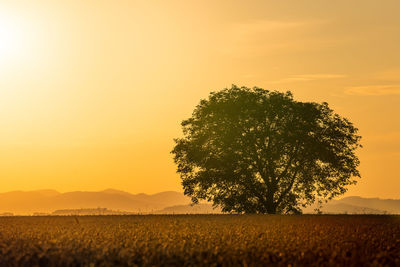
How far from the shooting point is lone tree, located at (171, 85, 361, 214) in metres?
38.3

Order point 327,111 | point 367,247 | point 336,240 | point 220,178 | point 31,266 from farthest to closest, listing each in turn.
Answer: point 327,111
point 220,178
point 336,240
point 367,247
point 31,266

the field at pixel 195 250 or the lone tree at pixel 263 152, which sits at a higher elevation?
the lone tree at pixel 263 152

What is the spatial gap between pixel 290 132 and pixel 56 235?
2671cm

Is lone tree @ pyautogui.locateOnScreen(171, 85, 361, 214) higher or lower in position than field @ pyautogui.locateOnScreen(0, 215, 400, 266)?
higher

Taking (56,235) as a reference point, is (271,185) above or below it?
above

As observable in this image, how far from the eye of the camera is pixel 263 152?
38.8 m

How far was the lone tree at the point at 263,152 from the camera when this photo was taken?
38281 mm

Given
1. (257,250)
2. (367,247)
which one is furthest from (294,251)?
(367,247)

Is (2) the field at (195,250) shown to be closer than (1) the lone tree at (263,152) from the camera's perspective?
Yes

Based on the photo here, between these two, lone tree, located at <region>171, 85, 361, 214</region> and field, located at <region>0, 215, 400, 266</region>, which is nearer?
field, located at <region>0, 215, 400, 266</region>

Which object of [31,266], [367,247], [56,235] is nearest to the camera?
[31,266]

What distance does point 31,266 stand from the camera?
386 inches

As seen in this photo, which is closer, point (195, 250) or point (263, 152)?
point (195, 250)

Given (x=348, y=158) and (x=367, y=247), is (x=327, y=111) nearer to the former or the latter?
(x=348, y=158)
